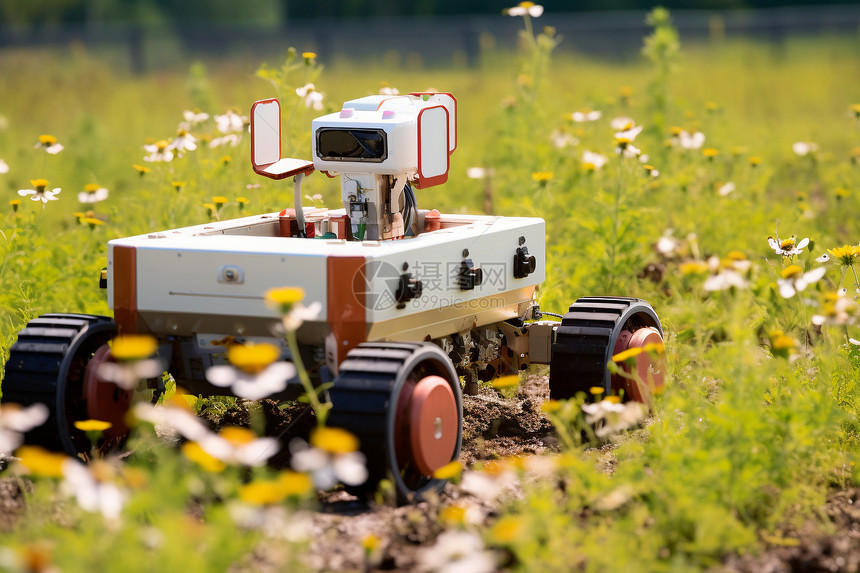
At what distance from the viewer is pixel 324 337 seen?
452 centimetres

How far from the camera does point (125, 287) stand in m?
4.74

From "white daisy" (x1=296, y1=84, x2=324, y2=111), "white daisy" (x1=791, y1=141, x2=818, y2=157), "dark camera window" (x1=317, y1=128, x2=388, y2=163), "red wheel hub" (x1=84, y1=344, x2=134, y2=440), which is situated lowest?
"red wheel hub" (x1=84, y1=344, x2=134, y2=440)

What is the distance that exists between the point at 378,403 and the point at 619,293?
330 cm

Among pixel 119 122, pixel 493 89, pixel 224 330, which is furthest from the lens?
pixel 493 89

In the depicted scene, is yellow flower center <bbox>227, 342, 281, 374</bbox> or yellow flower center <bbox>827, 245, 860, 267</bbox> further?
yellow flower center <bbox>827, 245, 860, 267</bbox>

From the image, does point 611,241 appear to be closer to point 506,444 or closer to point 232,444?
point 506,444

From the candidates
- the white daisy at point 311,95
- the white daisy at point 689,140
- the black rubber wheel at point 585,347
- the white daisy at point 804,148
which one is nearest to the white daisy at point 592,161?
the white daisy at point 689,140

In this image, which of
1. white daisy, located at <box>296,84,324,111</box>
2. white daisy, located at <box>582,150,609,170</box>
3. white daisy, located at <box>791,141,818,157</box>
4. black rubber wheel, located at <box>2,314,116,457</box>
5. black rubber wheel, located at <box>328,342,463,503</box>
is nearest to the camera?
black rubber wheel, located at <box>328,342,463,503</box>

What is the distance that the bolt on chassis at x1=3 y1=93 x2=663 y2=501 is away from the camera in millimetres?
4371

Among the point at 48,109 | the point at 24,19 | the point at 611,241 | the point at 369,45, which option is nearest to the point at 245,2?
the point at 24,19

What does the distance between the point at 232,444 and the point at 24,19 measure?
100 ft

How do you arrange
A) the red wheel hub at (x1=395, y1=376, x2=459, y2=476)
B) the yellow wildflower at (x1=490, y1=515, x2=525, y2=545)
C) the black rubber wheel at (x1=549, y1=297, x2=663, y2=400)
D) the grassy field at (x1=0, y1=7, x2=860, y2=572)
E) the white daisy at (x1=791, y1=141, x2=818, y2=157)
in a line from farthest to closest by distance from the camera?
the white daisy at (x1=791, y1=141, x2=818, y2=157) < the black rubber wheel at (x1=549, y1=297, x2=663, y2=400) < the red wheel hub at (x1=395, y1=376, x2=459, y2=476) < the grassy field at (x1=0, y1=7, x2=860, y2=572) < the yellow wildflower at (x1=490, y1=515, x2=525, y2=545)

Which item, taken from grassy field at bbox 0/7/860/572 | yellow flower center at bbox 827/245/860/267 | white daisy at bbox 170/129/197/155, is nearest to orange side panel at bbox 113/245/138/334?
grassy field at bbox 0/7/860/572

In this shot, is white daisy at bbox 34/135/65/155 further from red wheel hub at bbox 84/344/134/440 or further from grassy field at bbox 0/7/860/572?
red wheel hub at bbox 84/344/134/440
